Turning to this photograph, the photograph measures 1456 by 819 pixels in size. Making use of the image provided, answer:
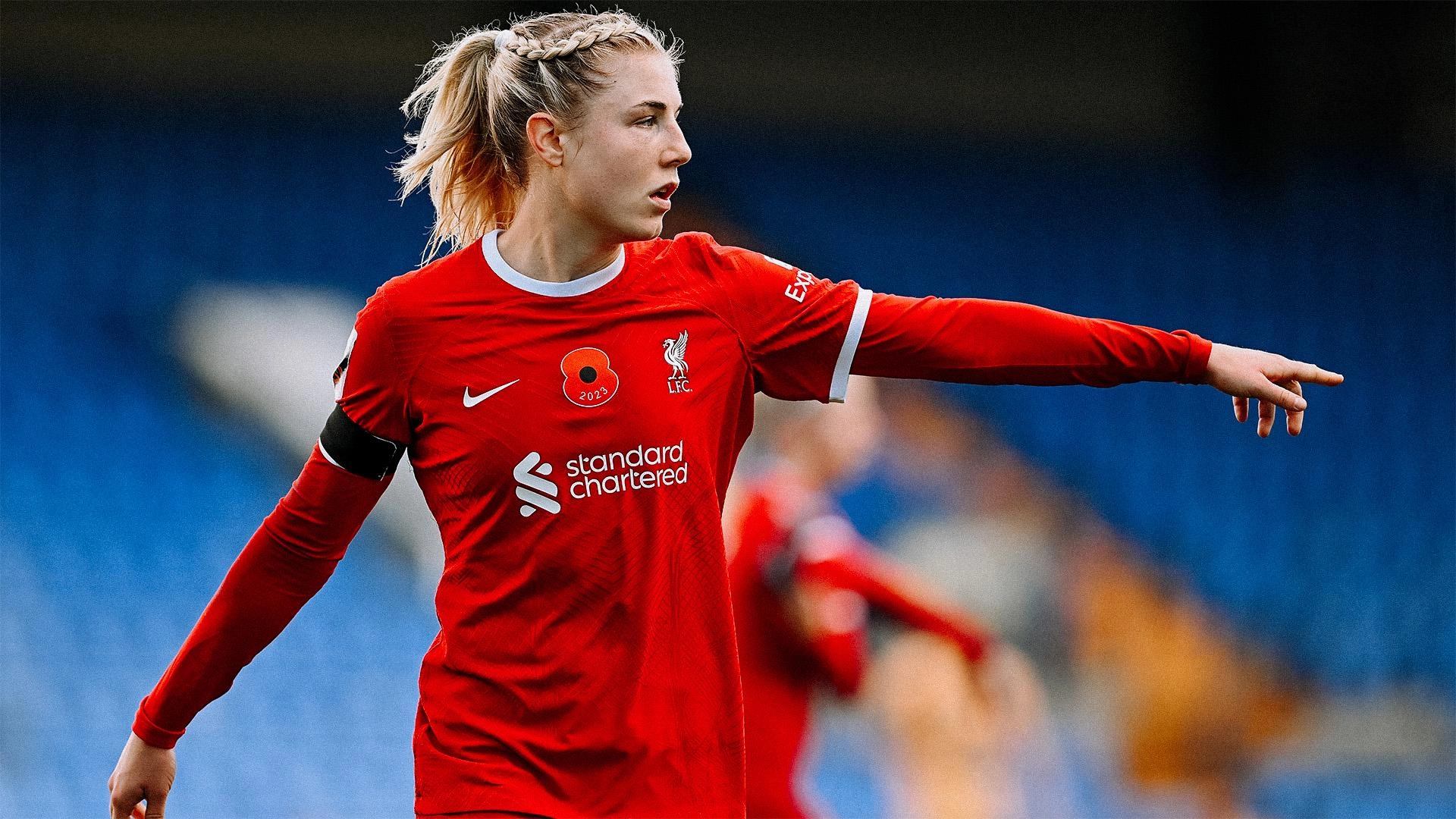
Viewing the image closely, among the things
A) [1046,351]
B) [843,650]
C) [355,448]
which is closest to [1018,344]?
[1046,351]

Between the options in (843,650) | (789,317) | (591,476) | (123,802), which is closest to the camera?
(591,476)

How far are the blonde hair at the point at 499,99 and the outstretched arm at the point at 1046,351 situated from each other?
0.55 metres

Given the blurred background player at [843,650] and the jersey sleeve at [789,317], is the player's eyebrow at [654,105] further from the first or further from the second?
the blurred background player at [843,650]

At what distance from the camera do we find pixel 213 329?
6.23m

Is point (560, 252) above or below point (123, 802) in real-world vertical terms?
above

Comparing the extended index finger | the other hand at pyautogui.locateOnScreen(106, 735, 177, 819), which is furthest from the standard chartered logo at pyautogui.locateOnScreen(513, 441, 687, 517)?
the extended index finger

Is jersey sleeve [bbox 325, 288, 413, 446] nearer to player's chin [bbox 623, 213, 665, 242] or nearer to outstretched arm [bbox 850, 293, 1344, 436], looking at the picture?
player's chin [bbox 623, 213, 665, 242]

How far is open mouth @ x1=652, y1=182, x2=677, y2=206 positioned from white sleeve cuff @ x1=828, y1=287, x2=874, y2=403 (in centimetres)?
32

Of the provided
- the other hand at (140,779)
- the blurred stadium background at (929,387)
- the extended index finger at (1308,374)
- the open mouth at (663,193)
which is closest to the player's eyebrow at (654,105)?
the open mouth at (663,193)

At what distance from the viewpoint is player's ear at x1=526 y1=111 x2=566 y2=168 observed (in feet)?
7.39

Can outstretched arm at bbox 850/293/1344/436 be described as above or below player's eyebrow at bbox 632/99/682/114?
below

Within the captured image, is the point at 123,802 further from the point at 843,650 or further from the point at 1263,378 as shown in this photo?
the point at 843,650

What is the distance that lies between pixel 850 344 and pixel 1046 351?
29 centimetres

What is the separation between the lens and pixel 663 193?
7.30ft
